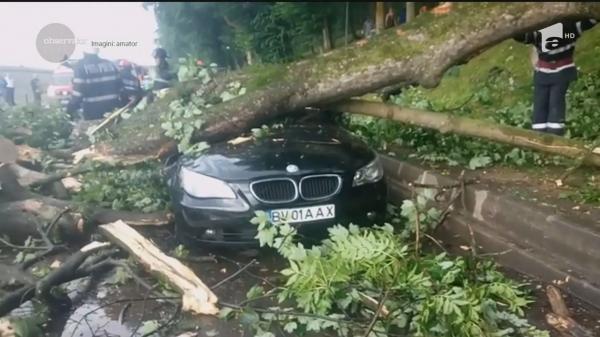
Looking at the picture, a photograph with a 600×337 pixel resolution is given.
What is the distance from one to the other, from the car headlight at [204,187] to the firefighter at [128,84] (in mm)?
1199

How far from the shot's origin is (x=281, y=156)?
404 centimetres

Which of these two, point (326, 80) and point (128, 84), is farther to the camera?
point (326, 80)

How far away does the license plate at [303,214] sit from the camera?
3.79 m

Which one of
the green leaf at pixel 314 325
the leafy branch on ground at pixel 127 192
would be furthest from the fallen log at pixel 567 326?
the leafy branch on ground at pixel 127 192

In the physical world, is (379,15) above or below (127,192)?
above

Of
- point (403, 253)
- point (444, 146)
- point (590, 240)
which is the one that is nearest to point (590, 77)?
point (444, 146)

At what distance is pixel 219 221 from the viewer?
12.6 feet

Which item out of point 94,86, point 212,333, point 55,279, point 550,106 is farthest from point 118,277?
point 550,106

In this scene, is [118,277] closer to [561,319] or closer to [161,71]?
[161,71]

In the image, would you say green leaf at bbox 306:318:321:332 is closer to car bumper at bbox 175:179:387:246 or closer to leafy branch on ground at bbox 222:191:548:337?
leafy branch on ground at bbox 222:191:548:337

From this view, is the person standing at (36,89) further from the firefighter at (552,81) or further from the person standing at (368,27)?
the firefighter at (552,81)

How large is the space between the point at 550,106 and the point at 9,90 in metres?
4.85

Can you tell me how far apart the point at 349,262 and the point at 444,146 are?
9.39 feet

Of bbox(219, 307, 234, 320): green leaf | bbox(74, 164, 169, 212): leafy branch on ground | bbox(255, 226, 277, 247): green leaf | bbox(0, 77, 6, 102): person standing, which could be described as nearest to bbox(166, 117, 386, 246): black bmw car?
bbox(255, 226, 277, 247): green leaf
